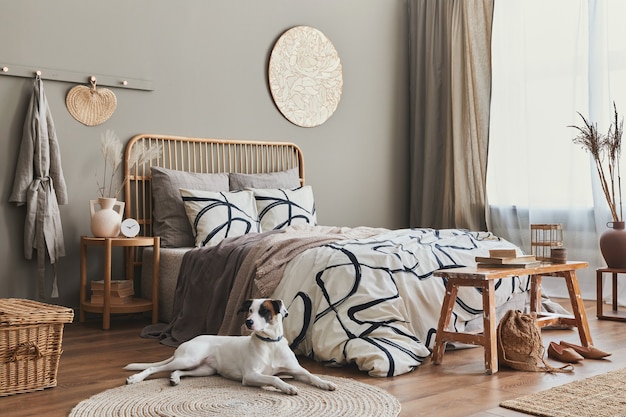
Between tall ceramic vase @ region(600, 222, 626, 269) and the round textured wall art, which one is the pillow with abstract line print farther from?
tall ceramic vase @ region(600, 222, 626, 269)

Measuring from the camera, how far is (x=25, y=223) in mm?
4273

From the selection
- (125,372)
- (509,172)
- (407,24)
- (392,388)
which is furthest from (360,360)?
(407,24)

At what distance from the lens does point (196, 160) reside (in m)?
5.14

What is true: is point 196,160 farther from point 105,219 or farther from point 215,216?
point 105,219

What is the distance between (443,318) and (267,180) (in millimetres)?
2325

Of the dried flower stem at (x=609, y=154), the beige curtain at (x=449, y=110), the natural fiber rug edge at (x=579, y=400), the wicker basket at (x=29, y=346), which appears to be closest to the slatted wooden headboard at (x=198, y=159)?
the beige curtain at (x=449, y=110)

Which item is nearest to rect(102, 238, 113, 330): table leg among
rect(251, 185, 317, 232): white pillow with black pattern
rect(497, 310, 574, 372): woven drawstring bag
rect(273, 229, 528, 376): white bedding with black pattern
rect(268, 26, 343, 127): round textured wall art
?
rect(251, 185, 317, 232): white pillow with black pattern

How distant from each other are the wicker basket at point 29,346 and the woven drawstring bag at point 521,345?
181 cm

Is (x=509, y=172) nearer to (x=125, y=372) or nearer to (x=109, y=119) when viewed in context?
(x=109, y=119)

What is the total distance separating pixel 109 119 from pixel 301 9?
1943mm

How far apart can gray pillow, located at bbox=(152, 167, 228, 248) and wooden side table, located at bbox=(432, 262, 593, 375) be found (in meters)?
2.05

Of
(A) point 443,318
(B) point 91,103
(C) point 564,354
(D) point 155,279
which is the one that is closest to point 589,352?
(C) point 564,354

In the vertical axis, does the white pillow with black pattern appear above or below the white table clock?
above

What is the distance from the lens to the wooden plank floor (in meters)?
2.57
